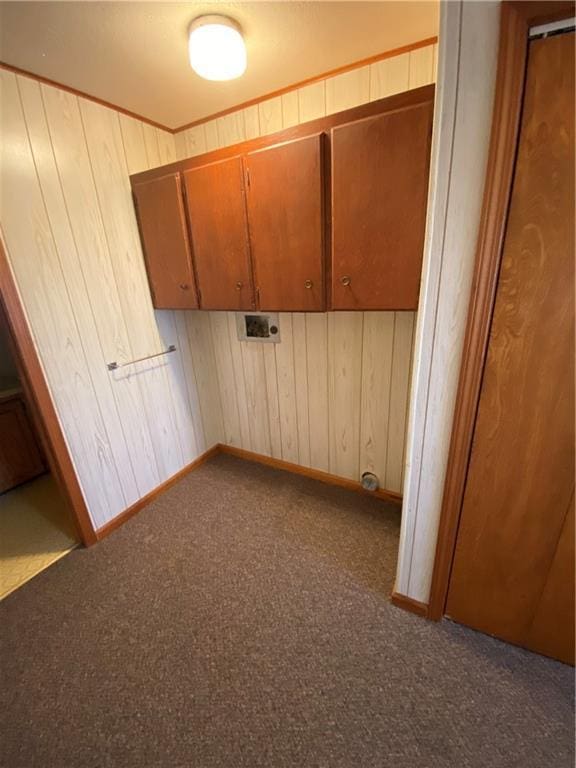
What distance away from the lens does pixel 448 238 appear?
0.94 m

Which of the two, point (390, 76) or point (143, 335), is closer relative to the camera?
point (390, 76)

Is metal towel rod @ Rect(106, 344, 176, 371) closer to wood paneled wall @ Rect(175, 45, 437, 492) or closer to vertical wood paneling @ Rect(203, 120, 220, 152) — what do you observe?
wood paneled wall @ Rect(175, 45, 437, 492)

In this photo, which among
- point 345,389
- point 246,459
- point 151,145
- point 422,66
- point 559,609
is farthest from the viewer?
point 246,459

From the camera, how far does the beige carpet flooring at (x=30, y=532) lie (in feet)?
5.66

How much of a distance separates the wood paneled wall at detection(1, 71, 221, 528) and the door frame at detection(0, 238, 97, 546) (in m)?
0.04

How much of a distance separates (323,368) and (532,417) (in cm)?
119

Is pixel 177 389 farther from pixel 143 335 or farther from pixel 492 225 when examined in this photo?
pixel 492 225

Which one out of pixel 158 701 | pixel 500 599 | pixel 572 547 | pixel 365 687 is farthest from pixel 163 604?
pixel 572 547

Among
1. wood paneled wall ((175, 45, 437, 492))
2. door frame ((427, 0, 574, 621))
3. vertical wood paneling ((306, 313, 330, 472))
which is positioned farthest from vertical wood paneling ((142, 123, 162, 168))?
door frame ((427, 0, 574, 621))

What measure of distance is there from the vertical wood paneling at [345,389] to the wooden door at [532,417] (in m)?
0.91

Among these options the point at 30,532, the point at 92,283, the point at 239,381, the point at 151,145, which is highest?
the point at 151,145

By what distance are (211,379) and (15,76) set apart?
1835 mm

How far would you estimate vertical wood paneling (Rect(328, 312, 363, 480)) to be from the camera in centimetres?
187

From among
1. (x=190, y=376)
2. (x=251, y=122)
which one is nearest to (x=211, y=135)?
(x=251, y=122)
